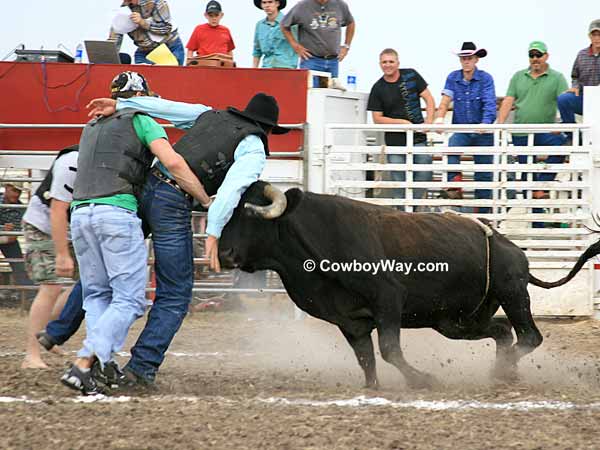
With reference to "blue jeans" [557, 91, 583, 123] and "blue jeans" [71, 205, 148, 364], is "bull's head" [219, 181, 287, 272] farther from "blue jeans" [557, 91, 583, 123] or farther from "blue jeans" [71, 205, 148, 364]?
"blue jeans" [557, 91, 583, 123]

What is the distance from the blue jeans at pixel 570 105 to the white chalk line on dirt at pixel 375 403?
522cm

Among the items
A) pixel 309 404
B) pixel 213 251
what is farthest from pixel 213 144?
pixel 309 404

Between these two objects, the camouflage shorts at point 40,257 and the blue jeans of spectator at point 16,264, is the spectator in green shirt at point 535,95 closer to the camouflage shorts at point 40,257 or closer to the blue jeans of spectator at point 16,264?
the blue jeans of spectator at point 16,264

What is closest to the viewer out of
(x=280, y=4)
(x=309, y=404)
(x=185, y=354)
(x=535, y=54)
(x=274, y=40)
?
(x=309, y=404)

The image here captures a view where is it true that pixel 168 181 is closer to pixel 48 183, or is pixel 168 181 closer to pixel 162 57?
pixel 48 183

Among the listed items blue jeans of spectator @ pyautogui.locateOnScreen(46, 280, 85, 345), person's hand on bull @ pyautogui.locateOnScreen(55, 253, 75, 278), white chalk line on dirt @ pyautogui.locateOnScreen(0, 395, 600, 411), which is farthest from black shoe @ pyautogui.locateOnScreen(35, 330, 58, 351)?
white chalk line on dirt @ pyautogui.locateOnScreen(0, 395, 600, 411)

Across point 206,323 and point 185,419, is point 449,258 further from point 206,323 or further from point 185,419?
point 206,323

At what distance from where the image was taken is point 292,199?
244 inches

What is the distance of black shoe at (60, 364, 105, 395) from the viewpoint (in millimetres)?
5707

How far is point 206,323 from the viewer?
10.0 metres

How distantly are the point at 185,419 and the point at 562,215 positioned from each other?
587 cm

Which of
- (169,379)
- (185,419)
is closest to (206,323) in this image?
(169,379)

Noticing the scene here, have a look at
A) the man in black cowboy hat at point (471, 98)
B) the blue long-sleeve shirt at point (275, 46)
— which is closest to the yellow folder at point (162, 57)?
the blue long-sleeve shirt at point (275, 46)

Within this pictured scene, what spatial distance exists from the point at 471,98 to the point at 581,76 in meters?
1.09
